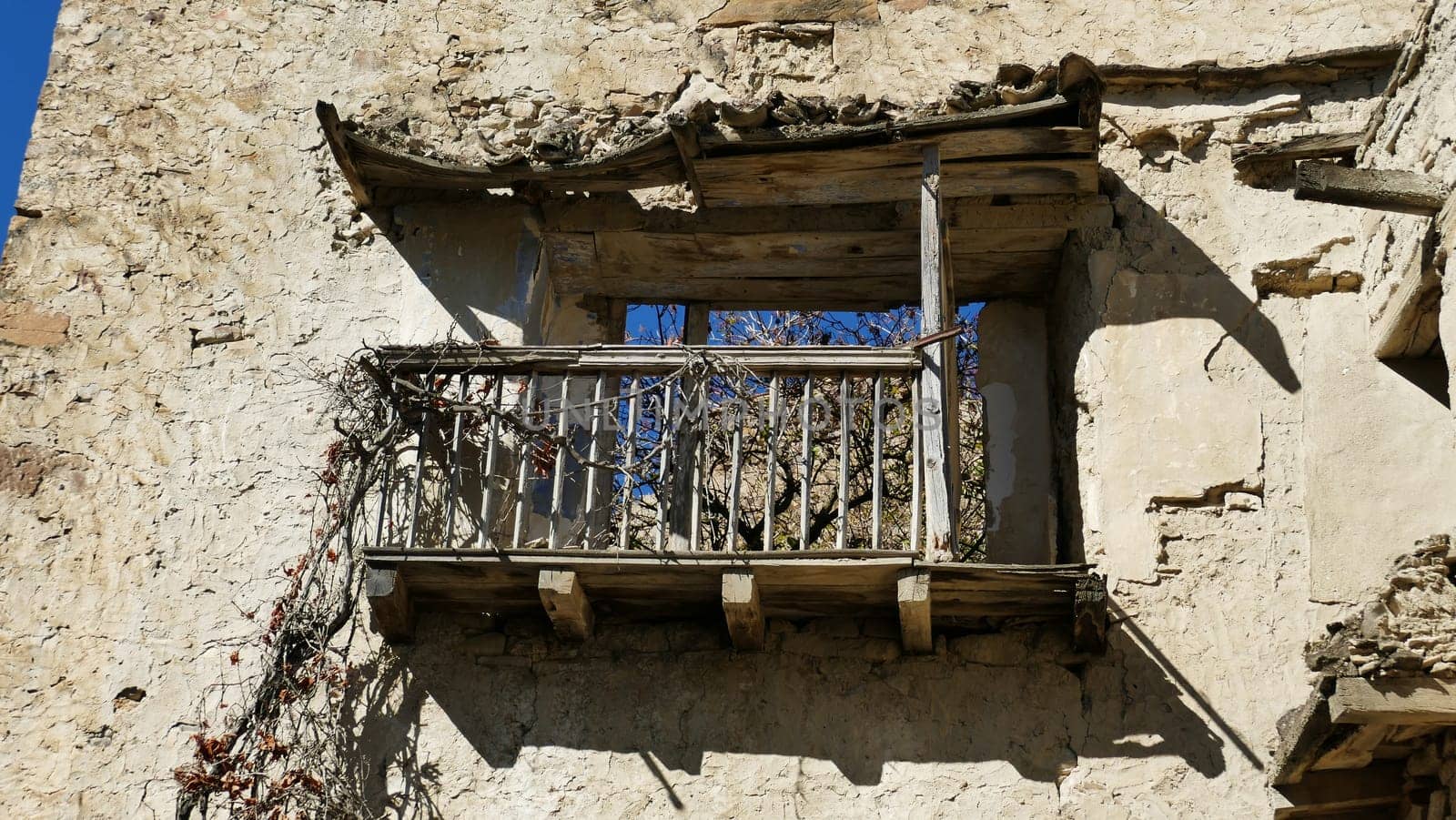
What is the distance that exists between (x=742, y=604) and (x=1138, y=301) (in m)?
1.99

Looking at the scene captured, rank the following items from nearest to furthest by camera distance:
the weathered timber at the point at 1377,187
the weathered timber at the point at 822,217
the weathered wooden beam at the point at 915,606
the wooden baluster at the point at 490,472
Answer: the weathered timber at the point at 1377,187 < the weathered wooden beam at the point at 915,606 < the wooden baluster at the point at 490,472 < the weathered timber at the point at 822,217

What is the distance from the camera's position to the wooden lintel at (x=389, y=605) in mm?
5668

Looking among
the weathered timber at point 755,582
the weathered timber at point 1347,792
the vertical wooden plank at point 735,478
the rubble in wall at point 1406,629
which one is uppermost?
the vertical wooden plank at point 735,478

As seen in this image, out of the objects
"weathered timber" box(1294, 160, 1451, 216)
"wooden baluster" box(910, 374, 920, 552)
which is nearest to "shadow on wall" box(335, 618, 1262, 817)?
"wooden baluster" box(910, 374, 920, 552)

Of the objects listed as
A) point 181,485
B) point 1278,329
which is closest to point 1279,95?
point 1278,329

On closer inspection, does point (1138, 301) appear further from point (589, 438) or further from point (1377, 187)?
point (589, 438)

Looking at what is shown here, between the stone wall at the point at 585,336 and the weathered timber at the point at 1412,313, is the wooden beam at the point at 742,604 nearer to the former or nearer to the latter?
the stone wall at the point at 585,336

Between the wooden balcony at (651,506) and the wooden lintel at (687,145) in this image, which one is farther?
the wooden lintel at (687,145)

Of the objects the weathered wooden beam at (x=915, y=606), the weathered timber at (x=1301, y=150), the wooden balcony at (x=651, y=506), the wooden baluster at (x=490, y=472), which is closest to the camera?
the weathered wooden beam at (x=915, y=606)

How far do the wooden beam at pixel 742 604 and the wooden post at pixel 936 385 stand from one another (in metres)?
0.59

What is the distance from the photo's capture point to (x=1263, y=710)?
5516 millimetres

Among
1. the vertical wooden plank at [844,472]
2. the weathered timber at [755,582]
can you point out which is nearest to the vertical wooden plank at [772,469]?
the weathered timber at [755,582]

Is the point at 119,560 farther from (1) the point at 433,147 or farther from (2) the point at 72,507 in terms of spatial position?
(1) the point at 433,147

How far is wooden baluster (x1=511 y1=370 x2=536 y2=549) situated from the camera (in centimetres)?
578
